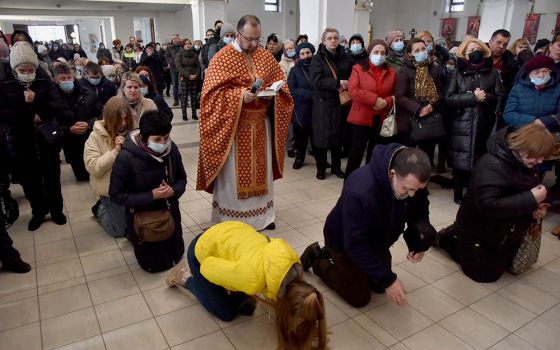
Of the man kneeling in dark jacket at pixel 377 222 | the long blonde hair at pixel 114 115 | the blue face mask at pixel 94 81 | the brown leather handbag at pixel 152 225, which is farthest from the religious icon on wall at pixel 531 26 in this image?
the brown leather handbag at pixel 152 225

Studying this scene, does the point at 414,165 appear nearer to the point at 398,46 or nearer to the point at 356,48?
the point at 398,46

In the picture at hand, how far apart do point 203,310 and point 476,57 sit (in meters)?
3.35

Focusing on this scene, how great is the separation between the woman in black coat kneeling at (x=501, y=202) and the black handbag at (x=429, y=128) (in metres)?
1.39

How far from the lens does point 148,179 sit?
2.88 meters

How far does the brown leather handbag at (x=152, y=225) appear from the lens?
284cm

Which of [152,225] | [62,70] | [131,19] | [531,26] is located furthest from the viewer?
[131,19]

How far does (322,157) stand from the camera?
16.8ft

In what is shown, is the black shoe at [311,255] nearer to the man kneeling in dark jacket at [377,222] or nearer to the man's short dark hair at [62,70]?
the man kneeling in dark jacket at [377,222]

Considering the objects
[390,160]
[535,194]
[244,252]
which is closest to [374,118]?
[535,194]

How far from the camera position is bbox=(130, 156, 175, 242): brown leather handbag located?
2.84 meters

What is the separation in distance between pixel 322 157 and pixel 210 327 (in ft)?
9.88

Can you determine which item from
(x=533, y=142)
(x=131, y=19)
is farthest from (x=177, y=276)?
(x=131, y=19)

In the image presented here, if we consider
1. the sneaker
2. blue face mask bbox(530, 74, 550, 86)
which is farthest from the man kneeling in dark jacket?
blue face mask bbox(530, 74, 550, 86)

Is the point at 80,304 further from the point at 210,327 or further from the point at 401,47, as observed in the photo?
the point at 401,47
